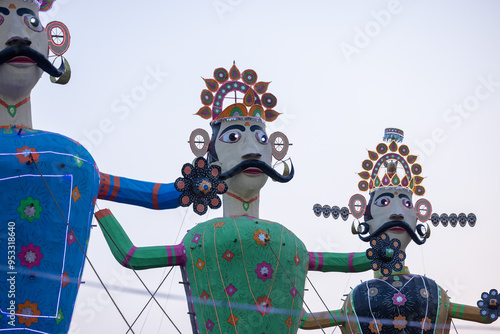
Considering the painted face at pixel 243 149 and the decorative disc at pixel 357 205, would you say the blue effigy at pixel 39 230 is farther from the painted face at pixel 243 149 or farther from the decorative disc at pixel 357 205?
the decorative disc at pixel 357 205

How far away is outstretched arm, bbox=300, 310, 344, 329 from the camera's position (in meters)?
12.2

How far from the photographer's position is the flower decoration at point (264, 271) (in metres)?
10.1

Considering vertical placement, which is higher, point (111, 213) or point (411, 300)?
point (111, 213)

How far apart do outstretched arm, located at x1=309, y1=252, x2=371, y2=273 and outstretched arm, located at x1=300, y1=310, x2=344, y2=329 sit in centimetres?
132

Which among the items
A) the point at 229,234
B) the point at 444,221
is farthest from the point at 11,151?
the point at 444,221

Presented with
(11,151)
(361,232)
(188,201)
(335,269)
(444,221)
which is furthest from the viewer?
(444,221)

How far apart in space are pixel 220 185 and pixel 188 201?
14.8 inches

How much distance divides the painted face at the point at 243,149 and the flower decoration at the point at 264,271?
35.0 inches

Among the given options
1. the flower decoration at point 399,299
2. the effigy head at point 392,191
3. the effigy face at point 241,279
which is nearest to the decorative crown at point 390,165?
the effigy head at point 392,191

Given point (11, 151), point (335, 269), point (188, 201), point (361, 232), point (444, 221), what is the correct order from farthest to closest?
point (444, 221) < point (361, 232) < point (335, 269) < point (188, 201) < point (11, 151)

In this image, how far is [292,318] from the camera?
10242mm

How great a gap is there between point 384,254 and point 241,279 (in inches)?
74.4

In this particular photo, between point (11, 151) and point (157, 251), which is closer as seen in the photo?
point (11, 151)

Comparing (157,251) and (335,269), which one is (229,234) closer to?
(157,251)
